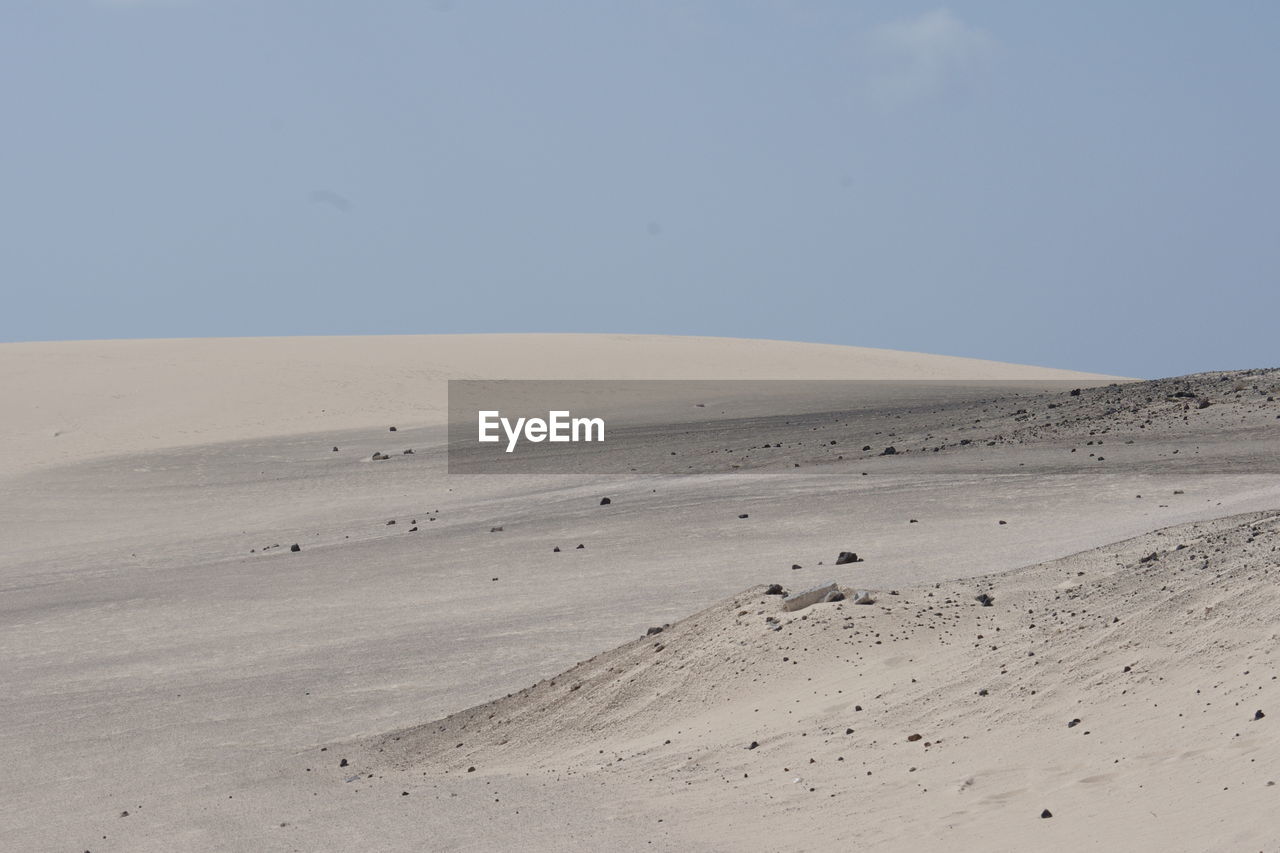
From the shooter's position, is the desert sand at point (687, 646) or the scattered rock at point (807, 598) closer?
the desert sand at point (687, 646)

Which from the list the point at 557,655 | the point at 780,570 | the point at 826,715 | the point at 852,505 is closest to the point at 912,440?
the point at 852,505

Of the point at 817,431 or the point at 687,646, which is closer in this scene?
the point at 687,646

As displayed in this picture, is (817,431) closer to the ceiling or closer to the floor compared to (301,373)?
closer to the floor

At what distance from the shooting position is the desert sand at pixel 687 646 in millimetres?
8109

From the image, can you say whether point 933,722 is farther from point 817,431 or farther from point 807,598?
point 817,431

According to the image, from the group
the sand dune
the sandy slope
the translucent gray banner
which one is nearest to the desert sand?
the sand dune

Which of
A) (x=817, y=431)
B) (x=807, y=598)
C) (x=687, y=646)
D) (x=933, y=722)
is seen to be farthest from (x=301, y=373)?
(x=933, y=722)

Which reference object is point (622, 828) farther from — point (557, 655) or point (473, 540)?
point (473, 540)

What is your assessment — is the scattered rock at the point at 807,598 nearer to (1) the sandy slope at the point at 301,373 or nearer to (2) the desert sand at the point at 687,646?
(2) the desert sand at the point at 687,646

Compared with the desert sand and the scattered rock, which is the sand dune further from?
the scattered rock

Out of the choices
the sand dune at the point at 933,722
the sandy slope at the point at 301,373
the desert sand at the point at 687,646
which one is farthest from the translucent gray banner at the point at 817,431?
the sand dune at the point at 933,722

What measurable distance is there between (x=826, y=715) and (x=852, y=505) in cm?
1090

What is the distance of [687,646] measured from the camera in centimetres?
1144

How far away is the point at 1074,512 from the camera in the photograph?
18.4m
